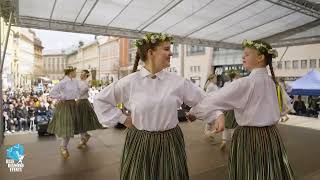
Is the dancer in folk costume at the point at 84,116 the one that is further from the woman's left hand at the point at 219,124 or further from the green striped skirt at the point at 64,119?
the woman's left hand at the point at 219,124

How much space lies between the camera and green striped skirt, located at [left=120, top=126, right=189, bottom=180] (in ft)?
6.68

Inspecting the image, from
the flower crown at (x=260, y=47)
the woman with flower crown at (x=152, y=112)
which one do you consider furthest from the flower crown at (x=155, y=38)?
the flower crown at (x=260, y=47)

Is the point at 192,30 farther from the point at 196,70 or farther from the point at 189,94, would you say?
the point at 196,70

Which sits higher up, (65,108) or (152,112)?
(152,112)

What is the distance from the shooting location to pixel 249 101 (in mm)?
2385

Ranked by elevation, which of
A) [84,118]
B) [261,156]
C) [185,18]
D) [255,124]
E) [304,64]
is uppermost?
[185,18]

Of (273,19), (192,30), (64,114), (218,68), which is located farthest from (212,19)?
(218,68)

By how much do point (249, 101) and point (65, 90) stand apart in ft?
12.6

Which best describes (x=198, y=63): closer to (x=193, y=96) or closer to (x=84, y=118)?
(x=84, y=118)

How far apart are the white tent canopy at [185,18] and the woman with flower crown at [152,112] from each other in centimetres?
540

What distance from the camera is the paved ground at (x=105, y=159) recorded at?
421 centimetres

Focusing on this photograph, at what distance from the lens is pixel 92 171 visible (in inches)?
171

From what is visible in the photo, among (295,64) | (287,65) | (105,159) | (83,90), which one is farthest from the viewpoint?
(287,65)

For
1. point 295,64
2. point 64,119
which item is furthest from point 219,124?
point 295,64
